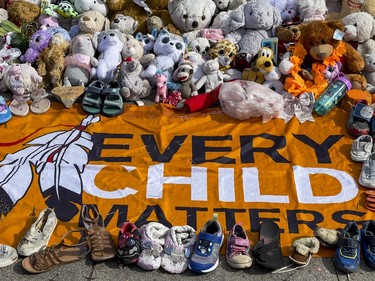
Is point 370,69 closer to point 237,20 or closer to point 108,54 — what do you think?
point 237,20

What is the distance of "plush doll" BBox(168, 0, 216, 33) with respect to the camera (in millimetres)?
4562

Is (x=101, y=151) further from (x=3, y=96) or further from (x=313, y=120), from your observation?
(x=313, y=120)

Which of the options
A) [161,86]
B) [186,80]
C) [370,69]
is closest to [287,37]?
[370,69]

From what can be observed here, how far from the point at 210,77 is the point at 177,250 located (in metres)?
1.66

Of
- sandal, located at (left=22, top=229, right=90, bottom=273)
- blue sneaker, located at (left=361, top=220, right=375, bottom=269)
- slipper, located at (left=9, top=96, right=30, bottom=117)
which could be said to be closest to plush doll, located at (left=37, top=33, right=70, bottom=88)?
slipper, located at (left=9, top=96, right=30, bottom=117)

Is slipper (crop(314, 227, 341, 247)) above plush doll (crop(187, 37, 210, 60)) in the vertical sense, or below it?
below

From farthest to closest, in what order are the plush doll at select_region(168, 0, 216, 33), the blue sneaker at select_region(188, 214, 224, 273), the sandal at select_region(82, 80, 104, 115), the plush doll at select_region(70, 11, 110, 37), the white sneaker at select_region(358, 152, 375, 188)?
the plush doll at select_region(168, 0, 216, 33) < the plush doll at select_region(70, 11, 110, 37) < the sandal at select_region(82, 80, 104, 115) < the white sneaker at select_region(358, 152, 375, 188) < the blue sneaker at select_region(188, 214, 224, 273)

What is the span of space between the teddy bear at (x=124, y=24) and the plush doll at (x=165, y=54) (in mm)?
351

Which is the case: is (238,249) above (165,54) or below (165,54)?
below

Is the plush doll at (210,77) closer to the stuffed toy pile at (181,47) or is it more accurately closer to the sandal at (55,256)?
the stuffed toy pile at (181,47)

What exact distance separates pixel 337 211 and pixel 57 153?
1.87m

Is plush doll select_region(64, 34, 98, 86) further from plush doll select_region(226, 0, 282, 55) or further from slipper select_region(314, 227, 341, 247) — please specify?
slipper select_region(314, 227, 341, 247)

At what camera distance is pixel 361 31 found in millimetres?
4348

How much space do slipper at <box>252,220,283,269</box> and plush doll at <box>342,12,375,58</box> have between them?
1977 mm
